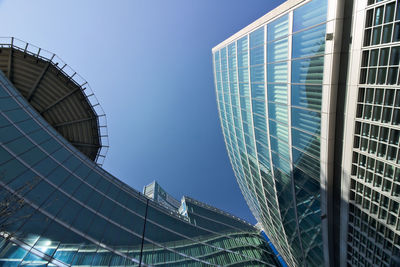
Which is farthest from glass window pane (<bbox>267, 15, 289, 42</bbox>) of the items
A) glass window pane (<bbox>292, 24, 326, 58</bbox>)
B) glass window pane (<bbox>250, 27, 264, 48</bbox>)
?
glass window pane (<bbox>292, 24, 326, 58</bbox>)

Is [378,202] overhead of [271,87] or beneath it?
beneath

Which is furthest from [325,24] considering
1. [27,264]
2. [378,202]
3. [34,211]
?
[34,211]

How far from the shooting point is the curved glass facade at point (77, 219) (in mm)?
14696

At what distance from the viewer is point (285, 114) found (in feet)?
48.4

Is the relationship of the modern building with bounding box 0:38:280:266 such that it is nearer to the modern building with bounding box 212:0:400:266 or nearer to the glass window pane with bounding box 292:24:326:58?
the modern building with bounding box 212:0:400:266

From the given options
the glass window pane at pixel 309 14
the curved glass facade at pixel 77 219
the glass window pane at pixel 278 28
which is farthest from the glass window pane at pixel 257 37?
the curved glass facade at pixel 77 219

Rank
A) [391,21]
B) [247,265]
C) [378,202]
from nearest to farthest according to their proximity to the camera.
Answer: [391,21], [378,202], [247,265]

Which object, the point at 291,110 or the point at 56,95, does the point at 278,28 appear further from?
the point at 56,95

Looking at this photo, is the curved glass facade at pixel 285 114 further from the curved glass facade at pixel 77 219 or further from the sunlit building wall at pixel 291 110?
the curved glass facade at pixel 77 219

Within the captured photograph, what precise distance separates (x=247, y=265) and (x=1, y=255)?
2145cm

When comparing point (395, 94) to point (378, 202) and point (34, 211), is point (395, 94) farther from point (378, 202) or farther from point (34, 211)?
point (34, 211)

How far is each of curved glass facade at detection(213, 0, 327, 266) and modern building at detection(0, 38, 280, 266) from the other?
8776 mm

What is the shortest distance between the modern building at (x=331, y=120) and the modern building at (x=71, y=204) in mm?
10987

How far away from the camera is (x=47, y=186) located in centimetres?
1844
